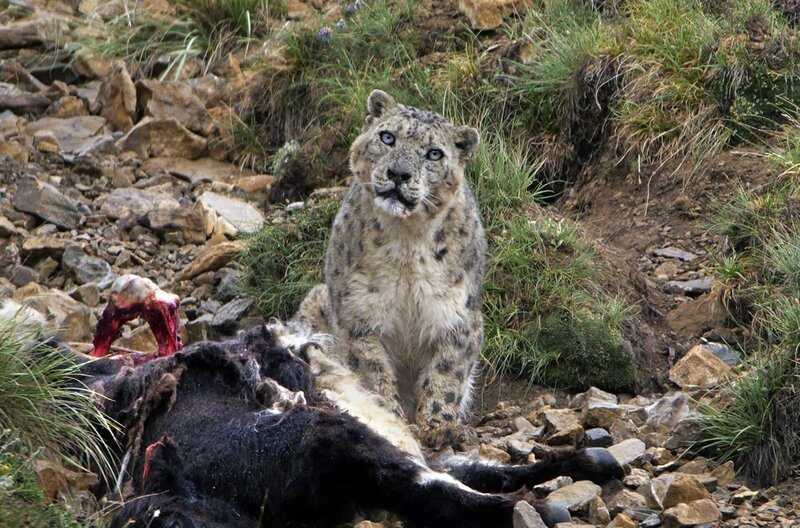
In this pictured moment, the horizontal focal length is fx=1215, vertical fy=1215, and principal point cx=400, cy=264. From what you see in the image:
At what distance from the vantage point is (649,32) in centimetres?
919

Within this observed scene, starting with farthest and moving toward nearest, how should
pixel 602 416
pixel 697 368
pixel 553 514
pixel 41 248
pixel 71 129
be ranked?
pixel 71 129 < pixel 41 248 < pixel 697 368 < pixel 602 416 < pixel 553 514

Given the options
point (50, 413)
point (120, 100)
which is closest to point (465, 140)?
point (50, 413)

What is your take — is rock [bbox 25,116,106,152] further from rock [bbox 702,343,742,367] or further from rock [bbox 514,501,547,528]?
rock [bbox 514,501,547,528]

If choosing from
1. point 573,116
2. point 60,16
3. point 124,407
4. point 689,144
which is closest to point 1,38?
point 60,16

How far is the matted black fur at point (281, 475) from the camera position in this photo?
13.5 ft

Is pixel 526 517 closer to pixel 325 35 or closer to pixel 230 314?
pixel 230 314

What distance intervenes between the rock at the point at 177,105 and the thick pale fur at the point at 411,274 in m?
4.51

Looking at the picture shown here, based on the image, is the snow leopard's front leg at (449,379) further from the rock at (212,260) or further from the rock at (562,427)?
the rock at (212,260)

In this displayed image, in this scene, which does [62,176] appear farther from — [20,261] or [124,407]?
[124,407]

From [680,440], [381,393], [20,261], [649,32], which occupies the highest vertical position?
[649,32]

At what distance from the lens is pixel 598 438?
550 centimetres

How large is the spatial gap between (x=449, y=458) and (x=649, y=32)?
5192 mm

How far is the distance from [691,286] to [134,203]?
15.2 feet

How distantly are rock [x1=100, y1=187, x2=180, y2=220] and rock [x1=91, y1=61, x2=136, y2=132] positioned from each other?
45.6 inches
